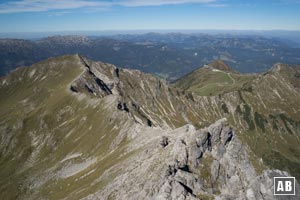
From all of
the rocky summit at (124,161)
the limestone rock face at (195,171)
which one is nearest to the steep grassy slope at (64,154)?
the rocky summit at (124,161)

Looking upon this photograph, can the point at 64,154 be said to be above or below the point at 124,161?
below

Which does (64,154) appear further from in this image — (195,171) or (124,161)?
(195,171)

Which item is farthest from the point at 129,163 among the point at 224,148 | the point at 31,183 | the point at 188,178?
the point at 31,183

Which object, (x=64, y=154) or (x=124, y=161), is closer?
(x=124, y=161)

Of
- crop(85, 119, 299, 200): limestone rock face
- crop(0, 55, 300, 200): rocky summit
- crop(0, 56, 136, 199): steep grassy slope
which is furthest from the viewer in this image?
crop(0, 56, 136, 199): steep grassy slope

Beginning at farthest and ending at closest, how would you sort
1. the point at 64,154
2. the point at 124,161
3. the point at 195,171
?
1. the point at 64,154
2. the point at 124,161
3. the point at 195,171

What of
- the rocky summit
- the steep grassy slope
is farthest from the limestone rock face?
the steep grassy slope

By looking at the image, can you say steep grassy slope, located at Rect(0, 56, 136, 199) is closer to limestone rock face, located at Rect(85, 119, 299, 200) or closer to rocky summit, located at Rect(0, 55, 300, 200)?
rocky summit, located at Rect(0, 55, 300, 200)

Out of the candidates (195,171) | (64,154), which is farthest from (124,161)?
(64,154)

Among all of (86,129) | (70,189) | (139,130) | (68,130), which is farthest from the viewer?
(68,130)

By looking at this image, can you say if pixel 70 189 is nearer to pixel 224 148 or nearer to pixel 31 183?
pixel 31 183

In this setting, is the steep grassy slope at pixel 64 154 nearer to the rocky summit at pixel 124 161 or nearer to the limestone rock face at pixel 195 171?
Result: the rocky summit at pixel 124 161
